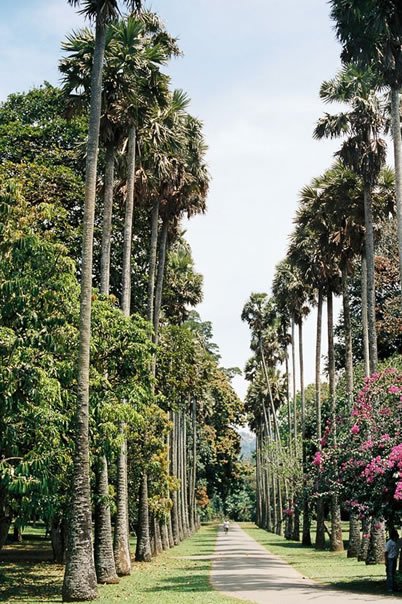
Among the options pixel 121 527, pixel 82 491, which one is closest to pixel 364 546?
pixel 121 527

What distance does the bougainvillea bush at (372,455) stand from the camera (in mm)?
18797

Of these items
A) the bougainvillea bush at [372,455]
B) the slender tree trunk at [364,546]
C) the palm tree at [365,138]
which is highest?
the palm tree at [365,138]

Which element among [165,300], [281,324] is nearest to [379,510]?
[165,300]

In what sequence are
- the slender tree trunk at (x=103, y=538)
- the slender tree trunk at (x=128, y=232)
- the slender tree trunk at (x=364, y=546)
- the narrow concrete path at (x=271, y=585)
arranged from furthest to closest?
the slender tree trunk at (x=364, y=546) → the slender tree trunk at (x=128, y=232) → the slender tree trunk at (x=103, y=538) → the narrow concrete path at (x=271, y=585)

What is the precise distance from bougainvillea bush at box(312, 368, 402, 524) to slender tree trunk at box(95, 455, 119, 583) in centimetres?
626

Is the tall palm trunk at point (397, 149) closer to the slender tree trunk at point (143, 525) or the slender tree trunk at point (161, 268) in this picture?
the slender tree trunk at point (161, 268)

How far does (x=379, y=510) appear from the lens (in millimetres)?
19406

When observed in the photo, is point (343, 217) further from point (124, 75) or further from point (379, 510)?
point (379, 510)

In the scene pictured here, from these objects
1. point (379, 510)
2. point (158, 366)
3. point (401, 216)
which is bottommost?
point (379, 510)

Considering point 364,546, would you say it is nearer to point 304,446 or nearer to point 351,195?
point 351,195

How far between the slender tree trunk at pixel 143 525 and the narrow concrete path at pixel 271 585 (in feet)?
9.43

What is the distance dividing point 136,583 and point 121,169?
14768 millimetres

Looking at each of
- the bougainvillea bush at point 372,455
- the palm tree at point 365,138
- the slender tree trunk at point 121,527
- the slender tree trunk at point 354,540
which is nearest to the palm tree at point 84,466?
the slender tree trunk at point 121,527

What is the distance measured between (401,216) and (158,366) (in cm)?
1538
